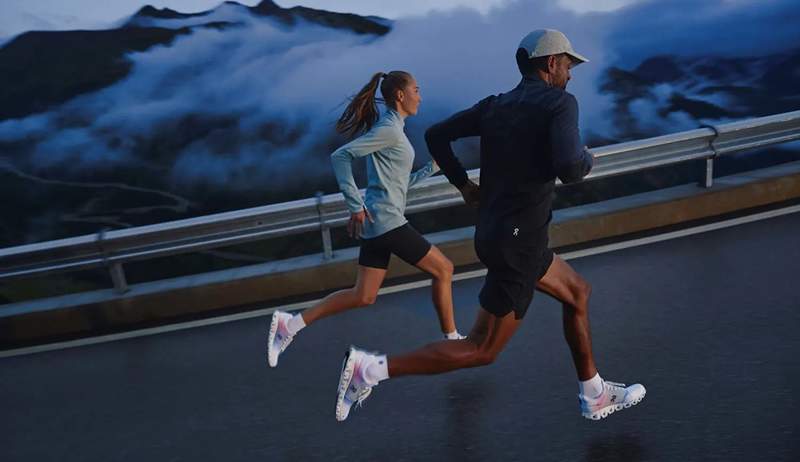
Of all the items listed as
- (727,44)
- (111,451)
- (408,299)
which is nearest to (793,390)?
(408,299)

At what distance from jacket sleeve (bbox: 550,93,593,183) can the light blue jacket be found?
4.82ft

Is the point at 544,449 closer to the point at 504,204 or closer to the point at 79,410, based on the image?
the point at 504,204

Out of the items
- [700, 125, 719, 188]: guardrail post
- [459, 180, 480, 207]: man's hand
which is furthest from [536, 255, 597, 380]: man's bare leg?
[700, 125, 719, 188]: guardrail post

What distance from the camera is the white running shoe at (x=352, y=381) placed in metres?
3.83

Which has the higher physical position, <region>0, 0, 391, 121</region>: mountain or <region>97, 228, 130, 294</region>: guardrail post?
<region>0, 0, 391, 121</region>: mountain

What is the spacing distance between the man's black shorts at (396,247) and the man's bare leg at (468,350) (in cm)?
99

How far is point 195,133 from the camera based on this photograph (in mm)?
17953

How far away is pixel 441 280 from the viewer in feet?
15.7

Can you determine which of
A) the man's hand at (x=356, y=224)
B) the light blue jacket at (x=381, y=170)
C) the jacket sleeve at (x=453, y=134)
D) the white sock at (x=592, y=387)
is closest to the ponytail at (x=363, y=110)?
the light blue jacket at (x=381, y=170)

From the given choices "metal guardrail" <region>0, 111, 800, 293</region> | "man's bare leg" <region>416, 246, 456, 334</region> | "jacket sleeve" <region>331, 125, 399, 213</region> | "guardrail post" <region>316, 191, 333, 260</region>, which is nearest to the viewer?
"jacket sleeve" <region>331, 125, 399, 213</region>

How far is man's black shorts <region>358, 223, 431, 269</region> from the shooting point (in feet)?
15.1

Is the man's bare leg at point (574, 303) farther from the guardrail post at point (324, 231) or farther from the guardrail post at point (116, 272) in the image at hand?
the guardrail post at point (116, 272)

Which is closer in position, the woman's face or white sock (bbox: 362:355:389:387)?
white sock (bbox: 362:355:389:387)

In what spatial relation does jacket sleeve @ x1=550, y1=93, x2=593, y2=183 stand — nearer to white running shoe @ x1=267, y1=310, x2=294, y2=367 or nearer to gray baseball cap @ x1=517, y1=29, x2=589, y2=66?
gray baseball cap @ x1=517, y1=29, x2=589, y2=66
